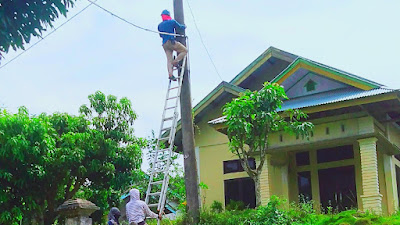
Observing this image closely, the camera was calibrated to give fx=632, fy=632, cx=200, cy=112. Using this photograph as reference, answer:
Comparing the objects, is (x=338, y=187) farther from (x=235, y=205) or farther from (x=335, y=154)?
(x=235, y=205)

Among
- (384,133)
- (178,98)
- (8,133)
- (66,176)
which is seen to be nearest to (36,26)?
(178,98)

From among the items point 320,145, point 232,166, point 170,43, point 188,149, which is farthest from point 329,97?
point 170,43

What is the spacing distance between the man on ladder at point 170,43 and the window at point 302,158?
25.4 ft

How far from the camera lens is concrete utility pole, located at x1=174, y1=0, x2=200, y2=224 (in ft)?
44.8

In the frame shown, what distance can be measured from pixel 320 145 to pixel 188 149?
5.53m

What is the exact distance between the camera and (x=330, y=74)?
717 inches

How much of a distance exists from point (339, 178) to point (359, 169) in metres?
0.77

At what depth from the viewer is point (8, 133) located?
15680 millimetres

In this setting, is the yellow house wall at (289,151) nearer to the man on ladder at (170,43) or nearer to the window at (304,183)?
the window at (304,183)

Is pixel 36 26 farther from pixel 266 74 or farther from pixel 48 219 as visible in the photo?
pixel 266 74

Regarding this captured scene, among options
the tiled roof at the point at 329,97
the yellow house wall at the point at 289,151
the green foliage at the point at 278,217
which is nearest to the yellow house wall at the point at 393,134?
the yellow house wall at the point at 289,151

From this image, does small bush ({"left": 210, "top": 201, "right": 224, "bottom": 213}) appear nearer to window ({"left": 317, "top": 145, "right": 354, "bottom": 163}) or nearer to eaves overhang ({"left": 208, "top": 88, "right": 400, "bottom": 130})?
eaves overhang ({"left": 208, "top": 88, "right": 400, "bottom": 130})

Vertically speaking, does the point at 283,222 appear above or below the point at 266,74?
below

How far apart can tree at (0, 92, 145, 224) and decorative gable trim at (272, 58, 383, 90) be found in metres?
4.99
